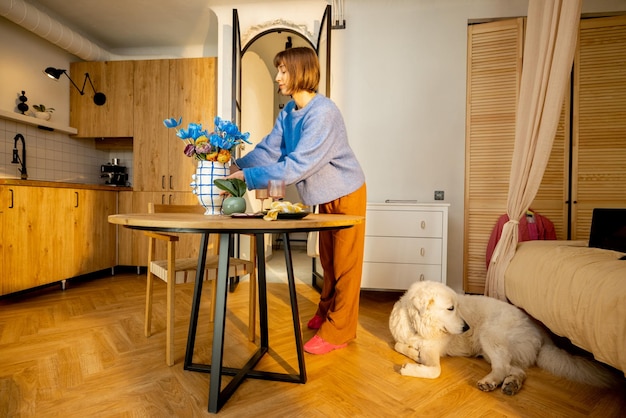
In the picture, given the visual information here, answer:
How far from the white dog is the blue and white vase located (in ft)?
3.58

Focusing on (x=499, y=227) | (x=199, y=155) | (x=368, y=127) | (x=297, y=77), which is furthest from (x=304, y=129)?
(x=499, y=227)

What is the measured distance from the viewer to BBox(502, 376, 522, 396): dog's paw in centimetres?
143

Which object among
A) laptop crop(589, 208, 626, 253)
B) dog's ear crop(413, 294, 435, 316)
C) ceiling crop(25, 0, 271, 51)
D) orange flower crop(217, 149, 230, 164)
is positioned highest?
ceiling crop(25, 0, 271, 51)

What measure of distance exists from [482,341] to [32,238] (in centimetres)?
343

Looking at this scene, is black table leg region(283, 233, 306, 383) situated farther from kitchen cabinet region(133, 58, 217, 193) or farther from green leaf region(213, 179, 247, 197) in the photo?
kitchen cabinet region(133, 58, 217, 193)

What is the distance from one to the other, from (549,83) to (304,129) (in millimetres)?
1625

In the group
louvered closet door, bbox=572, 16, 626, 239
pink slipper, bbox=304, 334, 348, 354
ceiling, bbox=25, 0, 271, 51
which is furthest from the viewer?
ceiling, bbox=25, 0, 271, 51

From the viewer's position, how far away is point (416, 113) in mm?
3264

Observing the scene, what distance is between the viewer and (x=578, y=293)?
4.93 ft

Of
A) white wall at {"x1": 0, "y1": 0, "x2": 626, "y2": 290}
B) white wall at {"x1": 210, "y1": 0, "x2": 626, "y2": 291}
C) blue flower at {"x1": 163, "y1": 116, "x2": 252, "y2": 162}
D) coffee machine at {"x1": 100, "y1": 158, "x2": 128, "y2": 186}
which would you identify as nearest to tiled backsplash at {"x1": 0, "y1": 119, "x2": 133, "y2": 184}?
coffee machine at {"x1": 100, "y1": 158, "x2": 128, "y2": 186}

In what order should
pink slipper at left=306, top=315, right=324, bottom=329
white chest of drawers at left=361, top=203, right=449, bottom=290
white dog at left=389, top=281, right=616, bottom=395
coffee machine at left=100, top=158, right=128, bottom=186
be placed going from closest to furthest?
white dog at left=389, top=281, right=616, bottom=395 → pink slipper at left=306, top=315, right=324, bottom=329 → white chest of drawers at left=361, top=203, right=449, bottom=290 → coffee machine at left=100, top=158, right=128, bottom=186

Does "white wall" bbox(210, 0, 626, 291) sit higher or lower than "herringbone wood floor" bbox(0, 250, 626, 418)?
higher

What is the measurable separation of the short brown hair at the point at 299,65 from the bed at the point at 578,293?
62.7 inches

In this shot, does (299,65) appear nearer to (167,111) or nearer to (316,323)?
(316,323)
